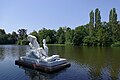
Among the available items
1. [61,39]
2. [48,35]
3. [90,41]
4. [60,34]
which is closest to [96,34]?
[90,41]

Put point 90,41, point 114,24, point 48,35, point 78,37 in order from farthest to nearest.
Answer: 1. point 48,35
2. point 78,37
3. point 90,41
4. point 114,24

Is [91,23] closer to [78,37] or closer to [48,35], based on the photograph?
[78,37]

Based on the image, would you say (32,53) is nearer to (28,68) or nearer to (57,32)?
(28,68)

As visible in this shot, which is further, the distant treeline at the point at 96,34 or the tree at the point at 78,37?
the tree at the point at 78,37

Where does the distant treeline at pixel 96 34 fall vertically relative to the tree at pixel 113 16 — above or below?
below

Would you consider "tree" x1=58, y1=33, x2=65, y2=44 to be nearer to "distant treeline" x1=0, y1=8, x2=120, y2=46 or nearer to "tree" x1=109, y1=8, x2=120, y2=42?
"distant treeline" x1=0, y1=8, x2=120, y2=46

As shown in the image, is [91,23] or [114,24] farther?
[91,23]

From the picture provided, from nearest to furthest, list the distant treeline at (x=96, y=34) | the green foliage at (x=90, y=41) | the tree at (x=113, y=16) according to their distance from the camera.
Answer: the distant treeline at (x=96, y=34), the green foliage at (x=90, y=41), the tree at (x=113, y=16)

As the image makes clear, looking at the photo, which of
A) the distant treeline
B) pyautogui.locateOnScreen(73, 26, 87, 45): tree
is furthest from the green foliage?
pyautogui.locateOnScreen(73, 26, 87, 45): tree

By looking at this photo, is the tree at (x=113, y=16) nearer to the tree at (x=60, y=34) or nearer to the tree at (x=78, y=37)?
the tree at (x=78, y=37)

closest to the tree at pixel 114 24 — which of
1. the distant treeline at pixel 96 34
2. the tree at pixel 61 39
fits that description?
the distant treeline at pixel 96 34

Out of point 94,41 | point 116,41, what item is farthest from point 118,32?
point 94,41

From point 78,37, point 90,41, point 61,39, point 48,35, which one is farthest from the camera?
point 48,35

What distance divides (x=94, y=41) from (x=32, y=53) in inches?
2324
